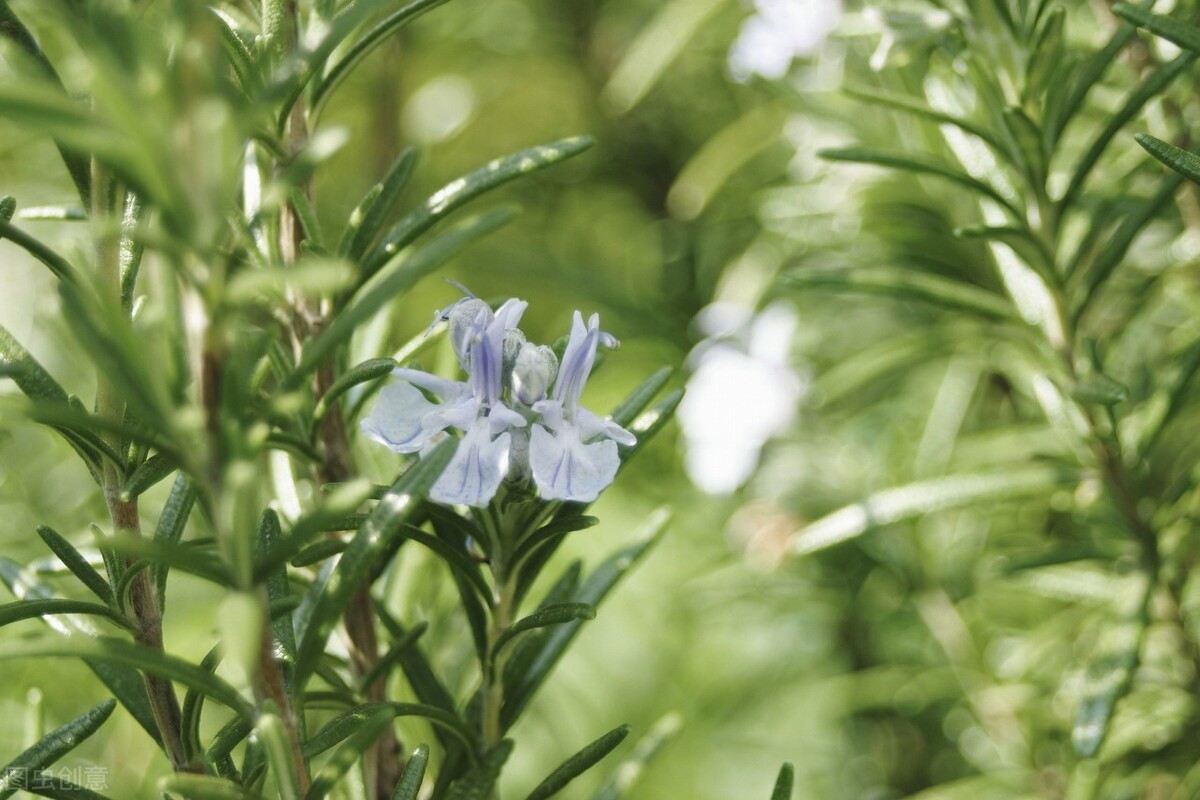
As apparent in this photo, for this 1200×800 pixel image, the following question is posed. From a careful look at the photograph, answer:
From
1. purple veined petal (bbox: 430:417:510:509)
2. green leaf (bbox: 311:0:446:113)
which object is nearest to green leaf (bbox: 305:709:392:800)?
purple veined petal (bbox: 430:417:510:509)

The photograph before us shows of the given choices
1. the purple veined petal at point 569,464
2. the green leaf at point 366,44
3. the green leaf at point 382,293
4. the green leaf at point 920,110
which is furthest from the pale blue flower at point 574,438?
the green leaf at point 920,110

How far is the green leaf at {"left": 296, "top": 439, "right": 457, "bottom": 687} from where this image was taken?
47cm

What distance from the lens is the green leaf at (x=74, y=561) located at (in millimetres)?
545

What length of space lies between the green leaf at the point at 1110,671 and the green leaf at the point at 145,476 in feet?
2.12

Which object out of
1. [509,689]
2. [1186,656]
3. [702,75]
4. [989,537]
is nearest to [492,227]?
[509,689]

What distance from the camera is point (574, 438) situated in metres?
0.56

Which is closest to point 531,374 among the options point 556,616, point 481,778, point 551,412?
point 551,412

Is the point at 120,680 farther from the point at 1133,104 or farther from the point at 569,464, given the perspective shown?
the point at 1133,104

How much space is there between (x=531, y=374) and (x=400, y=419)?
85mm

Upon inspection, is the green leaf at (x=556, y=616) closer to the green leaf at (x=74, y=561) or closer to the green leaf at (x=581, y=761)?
the green leaf at (x=581, y=761)

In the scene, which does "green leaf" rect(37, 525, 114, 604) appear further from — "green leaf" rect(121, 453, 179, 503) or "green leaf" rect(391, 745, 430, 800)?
"green leaf" rect(391, 745, 430, 800)

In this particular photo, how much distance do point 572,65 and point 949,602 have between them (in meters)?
1.13

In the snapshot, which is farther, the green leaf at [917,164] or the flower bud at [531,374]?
the green leaf at [917,164]

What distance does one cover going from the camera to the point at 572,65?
1810 mm
